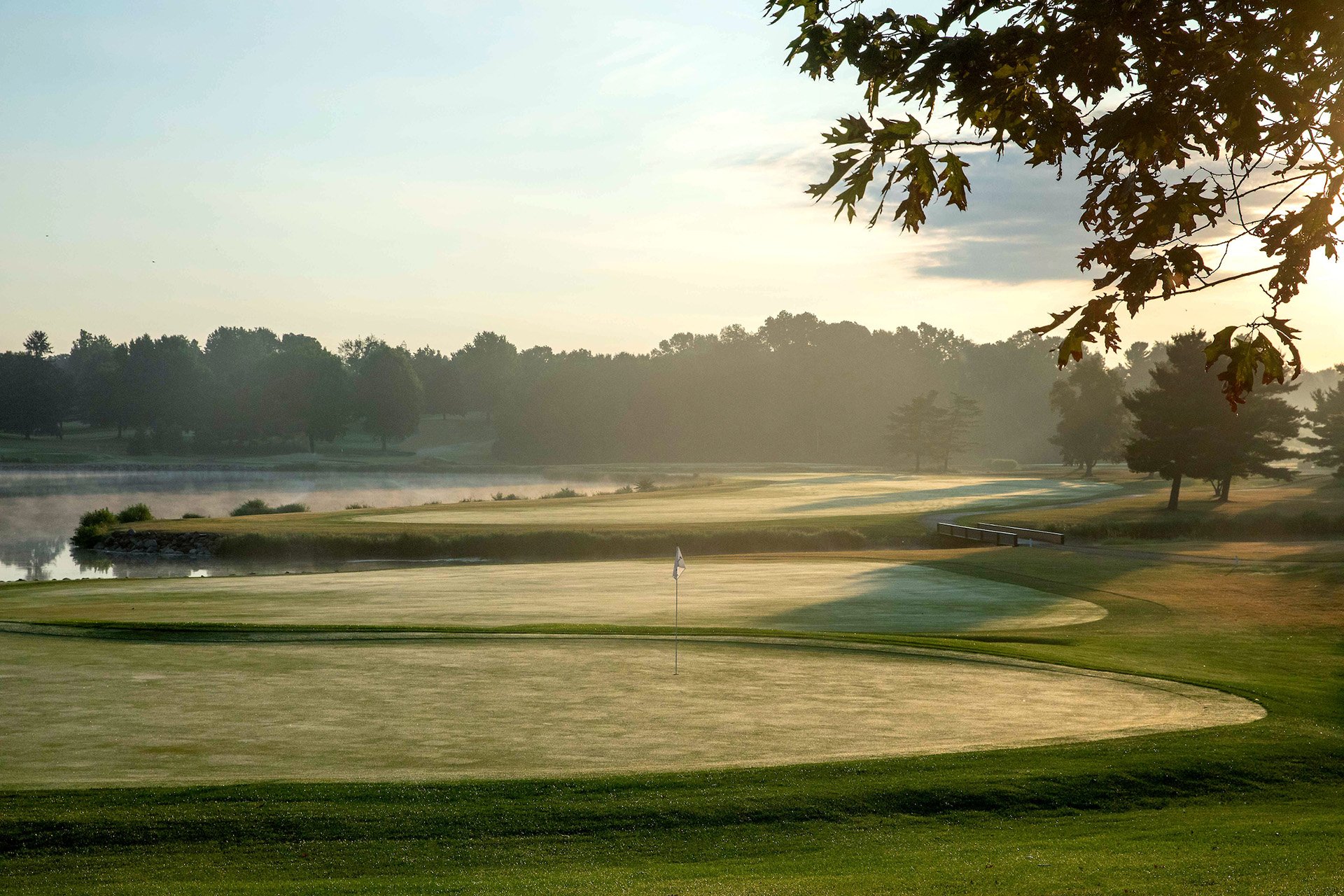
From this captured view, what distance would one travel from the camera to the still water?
3912cm

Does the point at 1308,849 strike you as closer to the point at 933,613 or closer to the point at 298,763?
the point at 298,763

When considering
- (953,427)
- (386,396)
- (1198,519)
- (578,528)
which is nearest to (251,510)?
(578,528)

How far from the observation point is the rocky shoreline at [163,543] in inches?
1667

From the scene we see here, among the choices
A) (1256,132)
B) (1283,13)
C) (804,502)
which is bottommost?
(804,502)

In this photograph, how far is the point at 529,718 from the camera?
36.7ft

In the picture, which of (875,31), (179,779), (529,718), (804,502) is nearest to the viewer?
(875,31)

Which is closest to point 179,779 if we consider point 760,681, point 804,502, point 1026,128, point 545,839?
point 545,839

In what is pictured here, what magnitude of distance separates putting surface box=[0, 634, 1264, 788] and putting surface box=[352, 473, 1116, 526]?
31.5 meters

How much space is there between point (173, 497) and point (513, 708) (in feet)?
219

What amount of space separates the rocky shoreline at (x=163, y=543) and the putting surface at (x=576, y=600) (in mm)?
17239

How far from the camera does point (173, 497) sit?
234 ft

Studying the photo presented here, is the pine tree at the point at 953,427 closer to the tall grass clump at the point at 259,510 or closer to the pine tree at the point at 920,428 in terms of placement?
the pine tree at the point at 920,428

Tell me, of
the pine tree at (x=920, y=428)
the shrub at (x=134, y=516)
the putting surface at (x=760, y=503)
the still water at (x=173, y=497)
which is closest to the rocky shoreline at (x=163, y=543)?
the still water at (x=173, y=497)

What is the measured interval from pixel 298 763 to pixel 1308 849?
303 inches
